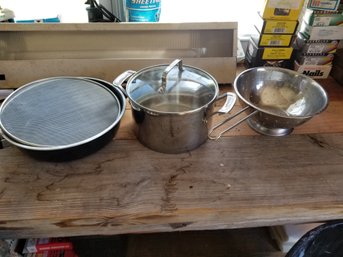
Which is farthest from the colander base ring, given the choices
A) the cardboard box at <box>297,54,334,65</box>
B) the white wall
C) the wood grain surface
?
the white wall

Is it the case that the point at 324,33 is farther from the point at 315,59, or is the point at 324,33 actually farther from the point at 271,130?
the point at 271,130

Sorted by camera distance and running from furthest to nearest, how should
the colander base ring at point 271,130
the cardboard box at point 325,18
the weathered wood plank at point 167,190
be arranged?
the cardboard box at point 325,18
the colander base ring at point 271,130
the weathered wood plank at point 167,190

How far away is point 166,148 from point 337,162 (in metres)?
0.32

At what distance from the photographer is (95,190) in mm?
491

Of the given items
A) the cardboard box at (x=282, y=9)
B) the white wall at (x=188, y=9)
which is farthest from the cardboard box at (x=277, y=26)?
the white wall at (x=188, y=9)

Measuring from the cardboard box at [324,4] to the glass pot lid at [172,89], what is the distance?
1.15 ft

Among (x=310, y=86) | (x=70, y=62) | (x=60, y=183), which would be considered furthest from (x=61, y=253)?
(x=310, y=86)

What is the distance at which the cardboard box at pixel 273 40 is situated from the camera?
0.72 meters

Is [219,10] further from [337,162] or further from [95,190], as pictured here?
[95,190]

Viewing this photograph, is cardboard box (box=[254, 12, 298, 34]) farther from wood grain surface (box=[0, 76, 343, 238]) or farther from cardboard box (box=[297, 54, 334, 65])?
wood grain surface (box=[0, 76, 343, 238])

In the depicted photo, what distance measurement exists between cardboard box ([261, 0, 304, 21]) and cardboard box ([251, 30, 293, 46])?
4 centimetres

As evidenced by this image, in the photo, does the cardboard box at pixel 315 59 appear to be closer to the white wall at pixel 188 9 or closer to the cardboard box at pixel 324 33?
the cardboard box at pixel 324 33

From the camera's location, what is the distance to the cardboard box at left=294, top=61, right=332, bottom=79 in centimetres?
77

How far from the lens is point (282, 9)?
69 cm
